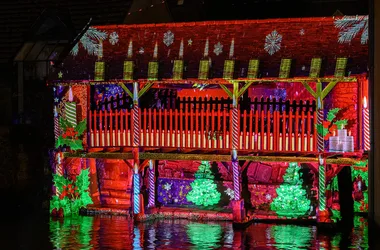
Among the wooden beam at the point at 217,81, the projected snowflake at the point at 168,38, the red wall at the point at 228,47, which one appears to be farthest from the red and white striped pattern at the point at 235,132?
the projected snowflake at the point at 168,38

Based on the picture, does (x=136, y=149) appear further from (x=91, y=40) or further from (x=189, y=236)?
(x=91, y=40)

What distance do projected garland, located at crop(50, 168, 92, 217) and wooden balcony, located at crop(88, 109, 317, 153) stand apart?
1476mm

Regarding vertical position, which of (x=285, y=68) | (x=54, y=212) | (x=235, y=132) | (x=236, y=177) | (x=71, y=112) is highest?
(x=285, y=68)

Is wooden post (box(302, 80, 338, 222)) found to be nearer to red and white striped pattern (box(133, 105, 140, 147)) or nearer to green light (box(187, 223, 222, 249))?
green light (box(187, 223, 222, 249))

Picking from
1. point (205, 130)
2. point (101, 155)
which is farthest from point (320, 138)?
point (101, 155)

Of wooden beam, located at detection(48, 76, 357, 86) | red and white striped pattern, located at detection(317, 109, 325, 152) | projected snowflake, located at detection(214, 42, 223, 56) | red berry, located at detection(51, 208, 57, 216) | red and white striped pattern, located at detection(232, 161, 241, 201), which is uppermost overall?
projected snowflake, located at detection(214, 42, 223, 56)

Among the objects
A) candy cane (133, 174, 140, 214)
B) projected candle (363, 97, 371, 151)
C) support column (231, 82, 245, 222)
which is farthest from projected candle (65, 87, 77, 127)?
projected candle (363, 97, 371, 151)

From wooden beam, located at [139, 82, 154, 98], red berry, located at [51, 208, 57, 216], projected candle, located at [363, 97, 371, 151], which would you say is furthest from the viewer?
red berry, located at [51, 208, 57, 216]

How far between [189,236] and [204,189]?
3265 millimetres

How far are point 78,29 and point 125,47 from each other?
696cm

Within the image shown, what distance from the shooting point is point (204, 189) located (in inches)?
1039

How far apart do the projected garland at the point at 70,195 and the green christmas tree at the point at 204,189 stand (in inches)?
119

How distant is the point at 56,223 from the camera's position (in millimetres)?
25719

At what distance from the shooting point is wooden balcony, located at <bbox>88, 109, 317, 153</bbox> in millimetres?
23859
